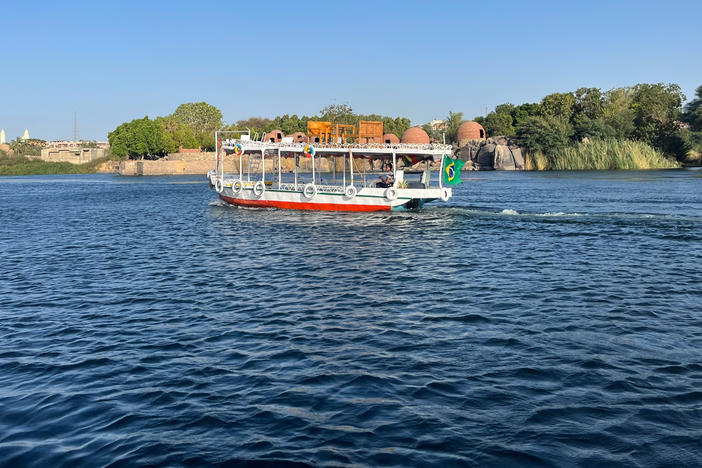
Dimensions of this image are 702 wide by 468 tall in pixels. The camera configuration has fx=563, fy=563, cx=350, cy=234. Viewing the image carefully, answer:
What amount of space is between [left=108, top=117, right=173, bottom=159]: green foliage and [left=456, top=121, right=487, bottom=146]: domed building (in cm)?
8268

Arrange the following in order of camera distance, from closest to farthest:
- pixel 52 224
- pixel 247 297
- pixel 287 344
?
1. pixel 287 344
2. pixel 247 297
3. pixel 52 224

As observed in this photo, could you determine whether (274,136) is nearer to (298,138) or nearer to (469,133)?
(298,138)

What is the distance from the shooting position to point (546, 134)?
125312 millimetres

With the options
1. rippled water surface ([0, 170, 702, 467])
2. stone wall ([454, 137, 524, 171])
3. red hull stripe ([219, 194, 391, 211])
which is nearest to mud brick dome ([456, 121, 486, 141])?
stone wall ([454, 137, 524, 171])

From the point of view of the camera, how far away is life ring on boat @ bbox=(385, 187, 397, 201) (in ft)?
143

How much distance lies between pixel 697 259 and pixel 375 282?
46.8 ft

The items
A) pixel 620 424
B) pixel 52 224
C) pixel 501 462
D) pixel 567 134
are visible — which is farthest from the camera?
pixel 567 134

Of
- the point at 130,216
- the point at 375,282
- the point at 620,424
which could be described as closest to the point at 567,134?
the point at 130,216

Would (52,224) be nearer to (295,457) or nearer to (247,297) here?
(247,297)

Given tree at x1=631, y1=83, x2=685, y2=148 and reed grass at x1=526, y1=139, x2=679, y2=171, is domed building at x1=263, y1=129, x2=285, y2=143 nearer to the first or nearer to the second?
reed grass at x1=526, y1=139, x2=679, y2=171

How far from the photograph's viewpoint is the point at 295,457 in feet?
27.9

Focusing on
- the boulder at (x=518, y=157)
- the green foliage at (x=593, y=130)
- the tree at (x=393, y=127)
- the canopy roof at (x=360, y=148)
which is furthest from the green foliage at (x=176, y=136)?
the canopy roof at (x=360, y=148)

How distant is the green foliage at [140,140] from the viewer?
154625 mm

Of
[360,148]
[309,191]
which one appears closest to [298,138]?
[309,191]
